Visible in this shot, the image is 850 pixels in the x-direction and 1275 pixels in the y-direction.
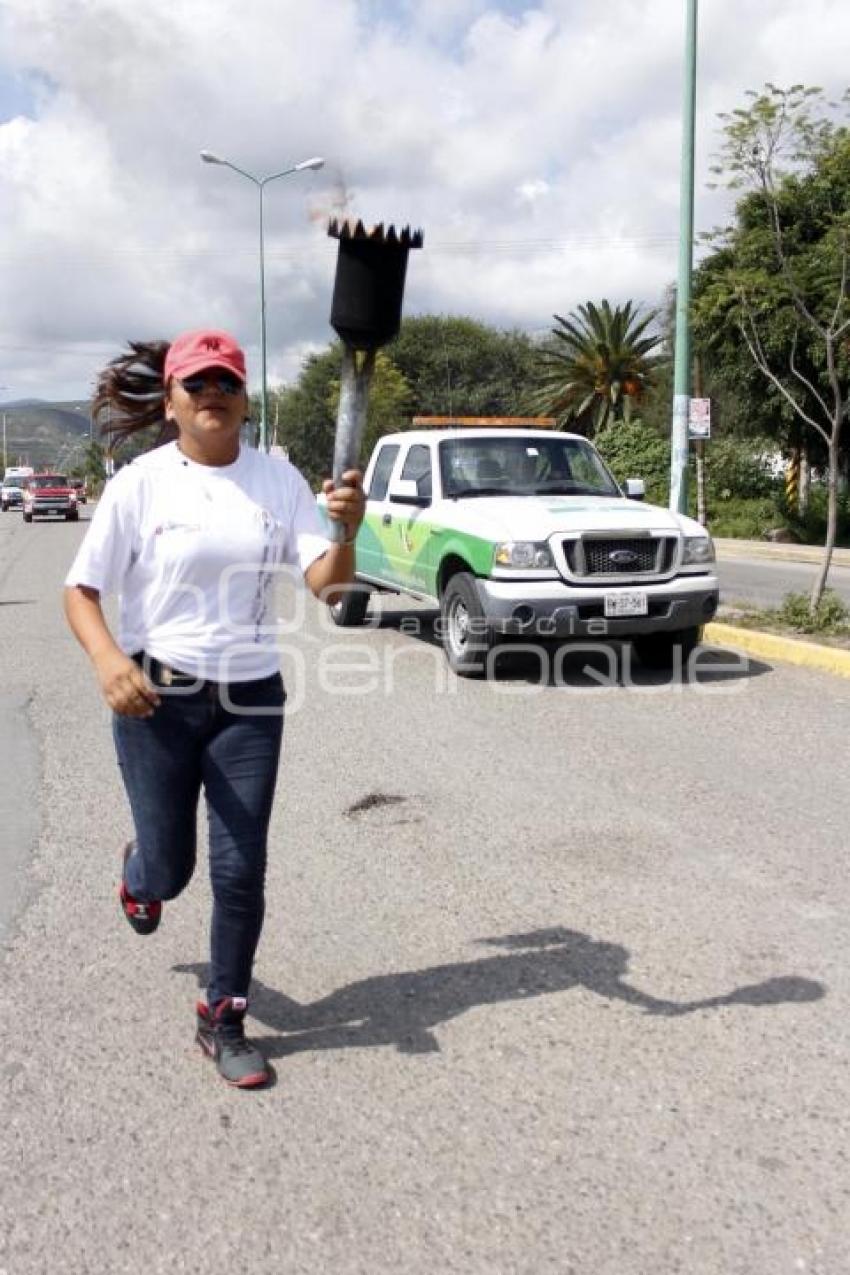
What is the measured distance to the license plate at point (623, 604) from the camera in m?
9.20

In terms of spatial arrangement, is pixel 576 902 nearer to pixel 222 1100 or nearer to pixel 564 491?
pixel 222 1100

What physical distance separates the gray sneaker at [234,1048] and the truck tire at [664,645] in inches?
262

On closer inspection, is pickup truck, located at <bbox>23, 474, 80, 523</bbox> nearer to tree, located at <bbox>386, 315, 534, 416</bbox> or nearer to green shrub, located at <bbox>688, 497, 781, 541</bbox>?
green shrub, located at <bbox>688, 497, 781, 541</bbox>

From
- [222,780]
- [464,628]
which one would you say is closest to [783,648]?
[464,628]

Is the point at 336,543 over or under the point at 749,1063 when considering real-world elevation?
over

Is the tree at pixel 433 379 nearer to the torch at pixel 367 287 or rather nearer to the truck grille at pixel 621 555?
the truck grille at pixel 621 555

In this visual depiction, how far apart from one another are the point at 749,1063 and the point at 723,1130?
0.38 metres

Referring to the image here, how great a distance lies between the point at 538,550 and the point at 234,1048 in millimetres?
6164

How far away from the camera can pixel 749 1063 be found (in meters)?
3.49

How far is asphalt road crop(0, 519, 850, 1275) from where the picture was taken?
2.76 meters

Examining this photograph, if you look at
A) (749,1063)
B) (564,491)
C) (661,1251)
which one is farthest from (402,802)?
(564,491)

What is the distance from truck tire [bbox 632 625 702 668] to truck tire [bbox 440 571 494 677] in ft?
4.32

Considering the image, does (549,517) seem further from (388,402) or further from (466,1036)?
(388,402)

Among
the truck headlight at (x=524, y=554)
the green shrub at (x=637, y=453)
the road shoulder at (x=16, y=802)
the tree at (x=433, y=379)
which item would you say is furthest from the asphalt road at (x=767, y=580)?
the tree at (x=433, y=379)
